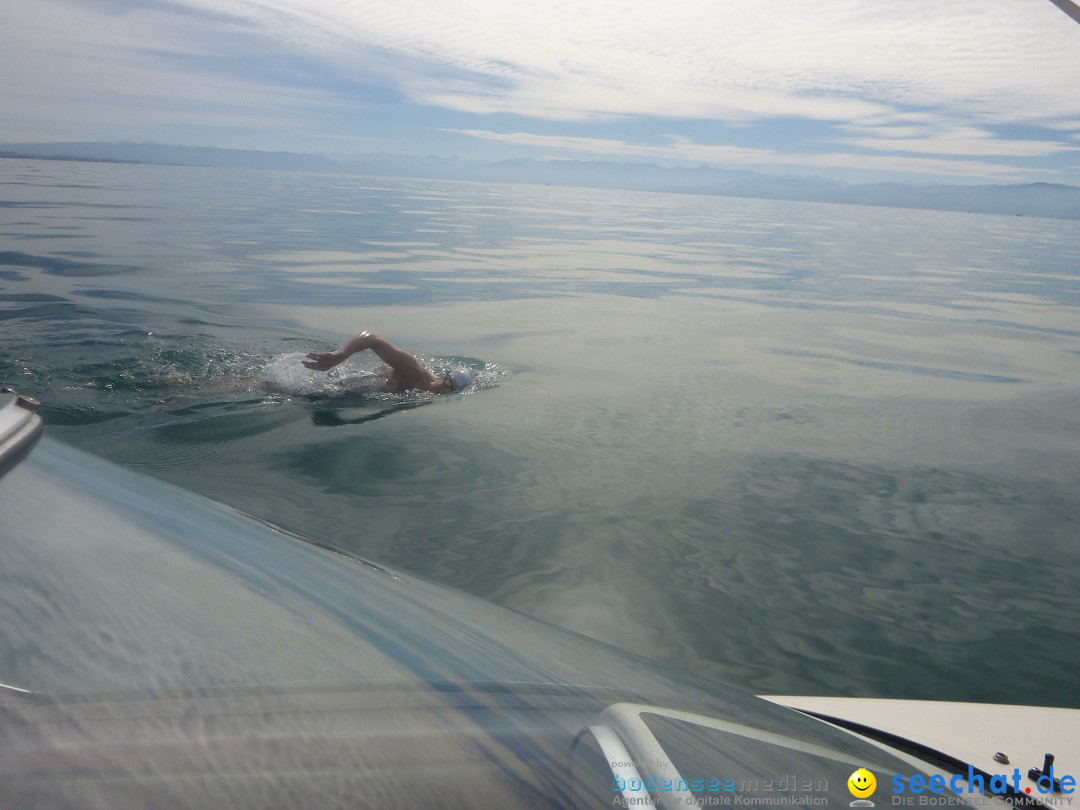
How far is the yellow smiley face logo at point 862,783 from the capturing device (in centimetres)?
110

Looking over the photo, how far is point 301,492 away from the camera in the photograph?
435 centimetres

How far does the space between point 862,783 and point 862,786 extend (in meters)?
0.01

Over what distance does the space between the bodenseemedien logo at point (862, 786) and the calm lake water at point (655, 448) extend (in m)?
1.71

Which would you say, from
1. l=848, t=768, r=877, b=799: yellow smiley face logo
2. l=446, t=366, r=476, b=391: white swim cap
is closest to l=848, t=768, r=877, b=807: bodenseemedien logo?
l=848, t=768, r=877, b=799: yellow smiley face logo

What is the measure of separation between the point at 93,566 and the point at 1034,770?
1.85 m

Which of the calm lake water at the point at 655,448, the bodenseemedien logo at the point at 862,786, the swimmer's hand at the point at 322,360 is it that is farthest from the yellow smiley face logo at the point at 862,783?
the swimmer's hand at the point at 322,360

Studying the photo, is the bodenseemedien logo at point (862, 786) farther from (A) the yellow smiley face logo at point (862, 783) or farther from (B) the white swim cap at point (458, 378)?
(B) the white swim cap at point (458, 378)

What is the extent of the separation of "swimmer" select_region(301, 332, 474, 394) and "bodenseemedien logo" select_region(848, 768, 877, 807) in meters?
5.61

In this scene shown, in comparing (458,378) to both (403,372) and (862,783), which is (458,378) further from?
(862,783)

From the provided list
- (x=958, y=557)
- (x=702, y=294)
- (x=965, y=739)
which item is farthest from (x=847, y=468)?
(x=702, y=294)

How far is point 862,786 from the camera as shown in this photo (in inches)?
44.8

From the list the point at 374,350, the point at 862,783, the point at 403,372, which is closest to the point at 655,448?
the point at 403,372

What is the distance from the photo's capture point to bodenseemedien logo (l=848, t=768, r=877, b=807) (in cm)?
107

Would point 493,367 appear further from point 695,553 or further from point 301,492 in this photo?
point 695,553
